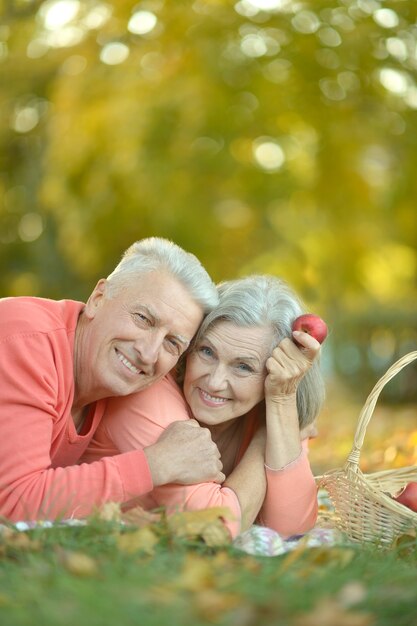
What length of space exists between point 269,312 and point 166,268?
530mm

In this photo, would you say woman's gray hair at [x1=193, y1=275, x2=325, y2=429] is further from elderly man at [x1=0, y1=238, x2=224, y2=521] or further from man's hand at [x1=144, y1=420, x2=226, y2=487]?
man's hand at [x1=144, y1=420, x2=226, y2=487]

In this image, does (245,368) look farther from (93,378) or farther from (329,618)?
(329,618)

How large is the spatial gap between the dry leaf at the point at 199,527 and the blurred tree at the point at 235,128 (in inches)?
282

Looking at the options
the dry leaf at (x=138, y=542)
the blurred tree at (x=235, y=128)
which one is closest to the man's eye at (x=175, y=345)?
the dry leaf at (x=138, y=542)

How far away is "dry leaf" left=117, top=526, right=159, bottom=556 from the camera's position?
10.1 feet

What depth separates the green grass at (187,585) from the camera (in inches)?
93.7

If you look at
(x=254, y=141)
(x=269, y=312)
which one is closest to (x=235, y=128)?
(x=254, y=141)

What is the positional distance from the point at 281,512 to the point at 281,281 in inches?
42.5

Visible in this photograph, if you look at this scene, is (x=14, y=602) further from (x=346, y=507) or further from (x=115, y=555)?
(x=346, y=507)

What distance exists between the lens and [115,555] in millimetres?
3006

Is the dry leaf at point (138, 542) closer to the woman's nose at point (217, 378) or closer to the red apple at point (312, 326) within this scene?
the woman's nose at point (217, 378)

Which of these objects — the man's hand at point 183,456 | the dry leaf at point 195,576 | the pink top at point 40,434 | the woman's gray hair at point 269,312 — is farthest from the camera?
the woman's gray hair at point 269,312

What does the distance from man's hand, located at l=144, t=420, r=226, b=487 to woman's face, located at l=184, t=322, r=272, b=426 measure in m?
0.27

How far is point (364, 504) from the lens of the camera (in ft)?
13.6
